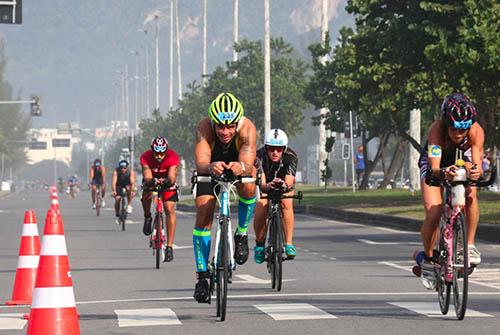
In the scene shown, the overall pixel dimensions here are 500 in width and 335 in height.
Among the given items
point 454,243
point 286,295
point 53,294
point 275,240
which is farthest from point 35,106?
point 53,294

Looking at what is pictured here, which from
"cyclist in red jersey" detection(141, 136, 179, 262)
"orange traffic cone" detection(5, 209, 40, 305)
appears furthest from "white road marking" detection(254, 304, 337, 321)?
"cyclist in red jersey" detection(141, 136, 179, 262)

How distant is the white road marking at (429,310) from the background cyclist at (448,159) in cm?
28

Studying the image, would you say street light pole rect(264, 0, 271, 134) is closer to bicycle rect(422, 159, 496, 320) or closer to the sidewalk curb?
the sidewalk curb

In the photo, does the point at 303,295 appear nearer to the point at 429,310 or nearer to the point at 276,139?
the point at 276,139

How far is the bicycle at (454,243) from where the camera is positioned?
14.0 meters

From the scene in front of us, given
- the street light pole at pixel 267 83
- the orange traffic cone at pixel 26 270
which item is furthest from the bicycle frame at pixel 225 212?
the street light pole at pixel 267 83

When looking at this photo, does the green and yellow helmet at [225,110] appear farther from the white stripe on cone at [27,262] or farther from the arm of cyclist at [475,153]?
the white stripe on cone at [27,262]

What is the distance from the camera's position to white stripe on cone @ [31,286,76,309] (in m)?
11.6

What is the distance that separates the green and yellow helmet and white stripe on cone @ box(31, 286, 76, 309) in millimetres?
3177

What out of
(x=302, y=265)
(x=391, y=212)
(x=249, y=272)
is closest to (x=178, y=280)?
(x=249, y=272)

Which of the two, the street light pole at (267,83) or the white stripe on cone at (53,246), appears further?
the street light pole at (267,83)

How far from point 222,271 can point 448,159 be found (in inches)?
86.7

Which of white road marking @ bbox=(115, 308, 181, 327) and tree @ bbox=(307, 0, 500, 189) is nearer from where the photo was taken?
white road marking @ bbox=(115, 308, 181, 327)

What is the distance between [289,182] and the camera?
18.4 meters
